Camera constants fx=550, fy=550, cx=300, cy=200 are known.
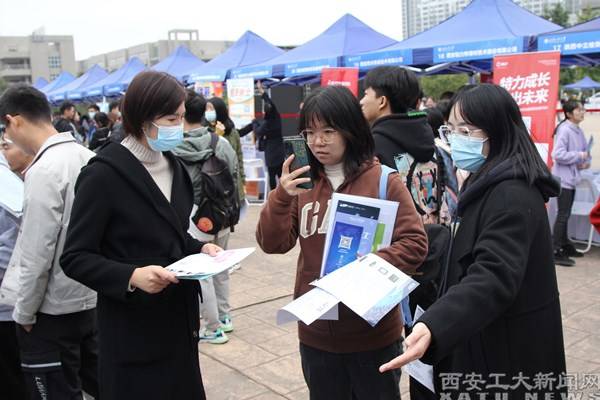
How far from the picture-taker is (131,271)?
203cm

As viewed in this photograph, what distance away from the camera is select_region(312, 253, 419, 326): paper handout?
5.54ft

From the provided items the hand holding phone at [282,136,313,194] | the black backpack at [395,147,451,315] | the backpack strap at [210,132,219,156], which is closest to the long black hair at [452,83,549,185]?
the black backpack at [395,147,451,315]

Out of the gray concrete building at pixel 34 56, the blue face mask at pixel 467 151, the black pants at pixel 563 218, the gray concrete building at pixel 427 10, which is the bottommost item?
the black pants at pixel 563 218

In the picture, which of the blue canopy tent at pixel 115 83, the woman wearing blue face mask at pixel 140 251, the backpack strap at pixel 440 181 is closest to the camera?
the woman wearing blue face mask at pixel 140 251

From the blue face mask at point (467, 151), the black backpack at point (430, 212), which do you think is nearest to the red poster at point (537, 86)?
the black backpack at point (430, 212)

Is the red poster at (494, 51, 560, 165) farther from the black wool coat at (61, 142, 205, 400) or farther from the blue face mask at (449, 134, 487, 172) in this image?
the black wool coat at (61, 142, 205, 400)

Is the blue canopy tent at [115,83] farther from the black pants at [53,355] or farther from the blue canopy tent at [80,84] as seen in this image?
the black pants at [53,355]

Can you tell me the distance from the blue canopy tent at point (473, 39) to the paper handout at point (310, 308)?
676 centimetres

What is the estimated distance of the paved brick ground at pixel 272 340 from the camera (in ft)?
12.2

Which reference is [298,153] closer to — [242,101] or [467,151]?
[467,151]

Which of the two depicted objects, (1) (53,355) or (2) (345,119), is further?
(1) (53,355)

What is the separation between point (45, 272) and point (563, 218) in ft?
19.2

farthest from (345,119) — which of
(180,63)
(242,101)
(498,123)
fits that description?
(180,63)

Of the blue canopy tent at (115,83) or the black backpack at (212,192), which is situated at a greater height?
the blue canopy tent at (115,83)
